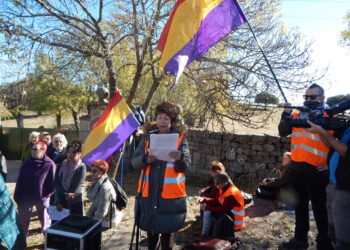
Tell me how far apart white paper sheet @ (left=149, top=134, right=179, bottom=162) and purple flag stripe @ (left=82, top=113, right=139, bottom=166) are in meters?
1.71

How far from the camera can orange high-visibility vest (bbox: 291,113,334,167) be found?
2885mm

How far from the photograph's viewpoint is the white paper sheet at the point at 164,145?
2.41m

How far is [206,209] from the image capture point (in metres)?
3.56

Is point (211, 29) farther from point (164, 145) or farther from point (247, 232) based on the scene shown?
point (247, 232)

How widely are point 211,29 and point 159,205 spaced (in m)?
2.08

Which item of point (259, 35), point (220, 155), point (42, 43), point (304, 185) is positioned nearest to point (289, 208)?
point (304, 185)

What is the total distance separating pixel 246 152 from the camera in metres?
7.67

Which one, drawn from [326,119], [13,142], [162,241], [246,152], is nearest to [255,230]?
[162,241]

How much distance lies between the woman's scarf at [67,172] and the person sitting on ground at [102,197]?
11.0 inches

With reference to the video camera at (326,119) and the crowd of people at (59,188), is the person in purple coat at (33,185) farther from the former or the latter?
the video camera at (326,119)

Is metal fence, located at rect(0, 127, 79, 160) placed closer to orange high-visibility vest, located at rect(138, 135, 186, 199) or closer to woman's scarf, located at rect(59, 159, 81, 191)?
woman's scarf, located at rect(59, 159, 81, 191)

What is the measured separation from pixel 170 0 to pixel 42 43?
3238 mm

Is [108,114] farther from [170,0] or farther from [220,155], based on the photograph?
[220,155]

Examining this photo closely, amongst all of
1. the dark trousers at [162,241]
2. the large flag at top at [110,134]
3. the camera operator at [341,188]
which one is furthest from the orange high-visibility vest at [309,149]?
the large flag at top at [110,134]
